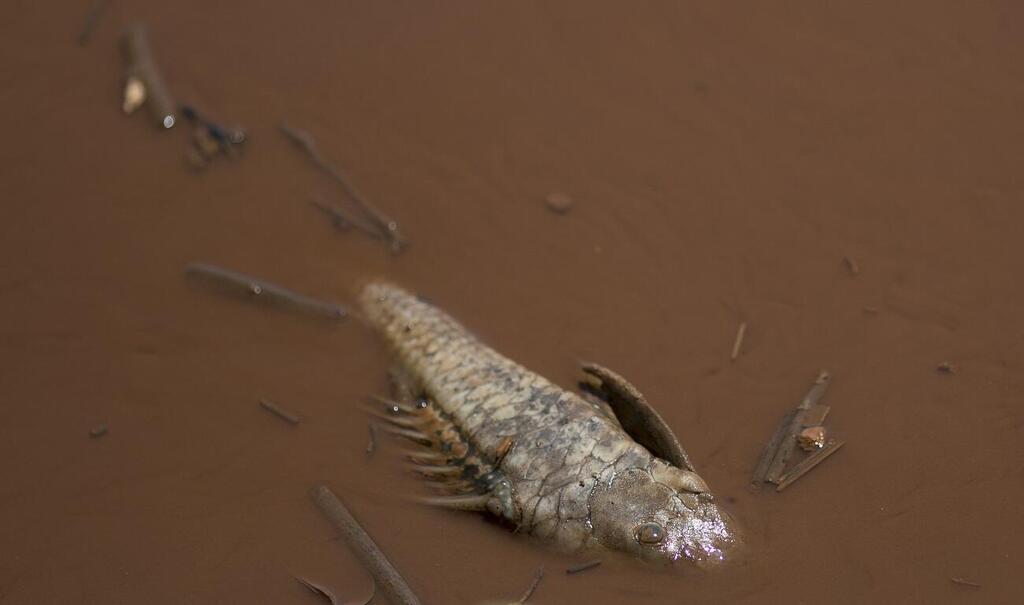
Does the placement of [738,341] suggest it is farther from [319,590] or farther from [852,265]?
[319,590]

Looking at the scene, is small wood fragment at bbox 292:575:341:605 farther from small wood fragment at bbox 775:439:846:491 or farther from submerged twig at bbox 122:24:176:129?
submerged twig at bbox 122:24:176:129

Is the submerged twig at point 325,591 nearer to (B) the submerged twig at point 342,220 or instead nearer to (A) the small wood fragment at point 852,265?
(B) the submerged twig at point 342,220

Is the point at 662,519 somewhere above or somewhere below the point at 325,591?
above

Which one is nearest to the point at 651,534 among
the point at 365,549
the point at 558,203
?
the point at 365,549

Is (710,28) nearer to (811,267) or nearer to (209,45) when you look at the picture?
(811,267)

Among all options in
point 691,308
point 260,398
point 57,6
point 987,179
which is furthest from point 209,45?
point 987,179

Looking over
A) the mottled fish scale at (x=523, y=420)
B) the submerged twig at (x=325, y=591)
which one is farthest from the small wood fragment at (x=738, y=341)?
the submerged twig at (x=325, y=591)

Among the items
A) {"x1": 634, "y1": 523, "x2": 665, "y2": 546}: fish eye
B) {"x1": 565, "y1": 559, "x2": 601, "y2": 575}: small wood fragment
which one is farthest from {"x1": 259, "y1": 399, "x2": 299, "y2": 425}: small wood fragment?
{"x1": 634, "y1": 523, "x2": 665, "y2": 546}: fish eye
